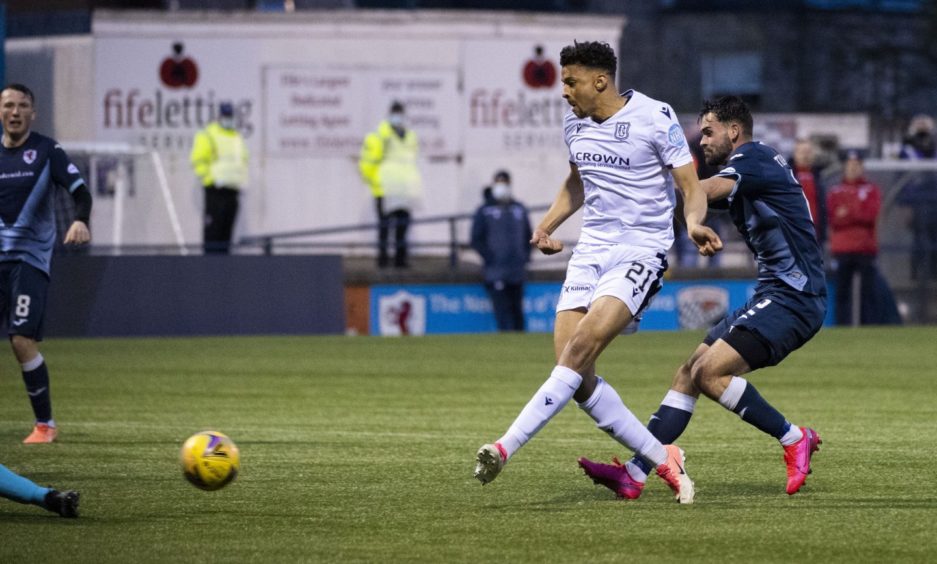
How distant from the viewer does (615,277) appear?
8.77m

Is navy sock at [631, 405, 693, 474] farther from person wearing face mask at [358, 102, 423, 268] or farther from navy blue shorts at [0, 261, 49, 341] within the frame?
person wearing face mask at [358, 102, 423, 268]

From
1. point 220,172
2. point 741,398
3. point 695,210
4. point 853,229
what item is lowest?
point 853,229

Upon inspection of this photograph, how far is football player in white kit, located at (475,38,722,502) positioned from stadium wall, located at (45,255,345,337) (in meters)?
13.3

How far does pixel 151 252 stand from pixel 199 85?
8.07 ft

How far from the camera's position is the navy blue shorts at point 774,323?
9.07 m

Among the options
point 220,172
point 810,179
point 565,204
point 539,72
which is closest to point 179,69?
point 220,172

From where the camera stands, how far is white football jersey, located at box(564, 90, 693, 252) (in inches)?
348

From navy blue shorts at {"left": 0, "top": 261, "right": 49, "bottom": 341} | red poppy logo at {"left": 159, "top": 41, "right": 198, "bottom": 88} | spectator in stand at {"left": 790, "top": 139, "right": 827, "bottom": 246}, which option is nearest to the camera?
navy blue shorts at {"left": 0, "top": 261, "right": 49, "bottom": 341}

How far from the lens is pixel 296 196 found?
2567cm

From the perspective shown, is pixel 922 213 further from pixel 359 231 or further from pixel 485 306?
pixel 359 231

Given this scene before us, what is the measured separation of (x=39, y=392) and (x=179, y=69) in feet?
46.1

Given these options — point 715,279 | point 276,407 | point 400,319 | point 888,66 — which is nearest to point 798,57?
point 888,66

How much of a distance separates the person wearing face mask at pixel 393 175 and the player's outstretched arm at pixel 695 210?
600 inches

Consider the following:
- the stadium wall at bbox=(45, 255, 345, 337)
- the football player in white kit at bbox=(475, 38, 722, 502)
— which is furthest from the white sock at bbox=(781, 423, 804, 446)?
the stadium wall at bbox=(45, 255, 345, 337)
